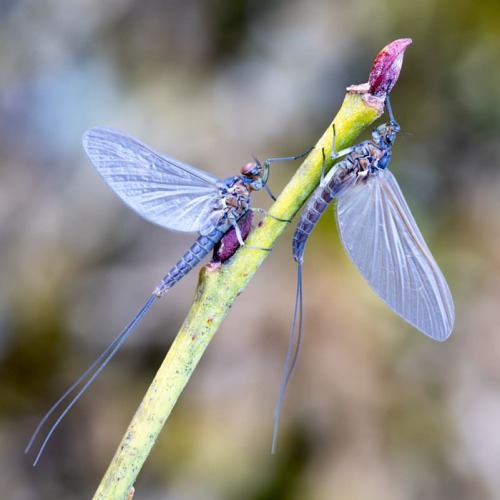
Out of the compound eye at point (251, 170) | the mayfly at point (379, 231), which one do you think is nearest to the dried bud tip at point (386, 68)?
the mayfly at point (379, 231)

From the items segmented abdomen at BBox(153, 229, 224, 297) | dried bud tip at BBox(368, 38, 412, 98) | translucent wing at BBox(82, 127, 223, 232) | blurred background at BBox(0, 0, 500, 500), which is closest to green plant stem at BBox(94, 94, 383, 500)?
dried bud tip at BBox(368, 38, 412, 98)

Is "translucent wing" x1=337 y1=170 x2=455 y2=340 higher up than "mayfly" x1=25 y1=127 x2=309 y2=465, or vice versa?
"translucent wing" x1=337 y1=170 x2=455 y2=340

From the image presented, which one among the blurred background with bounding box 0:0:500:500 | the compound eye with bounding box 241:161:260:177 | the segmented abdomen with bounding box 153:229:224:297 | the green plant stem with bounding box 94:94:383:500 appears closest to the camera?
the green plant stem with bounding box 94:94:383:500

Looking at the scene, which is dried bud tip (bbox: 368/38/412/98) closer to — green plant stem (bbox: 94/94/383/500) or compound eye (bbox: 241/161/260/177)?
green plant stem (bbox: 94/94/383/500)

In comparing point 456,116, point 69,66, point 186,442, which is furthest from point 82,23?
point 186,442

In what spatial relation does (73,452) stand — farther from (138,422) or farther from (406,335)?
(138,422)

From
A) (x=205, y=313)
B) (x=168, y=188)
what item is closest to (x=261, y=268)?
(x=168, y=188)

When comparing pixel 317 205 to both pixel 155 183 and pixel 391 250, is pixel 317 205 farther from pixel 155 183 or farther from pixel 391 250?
pixel 155 183
